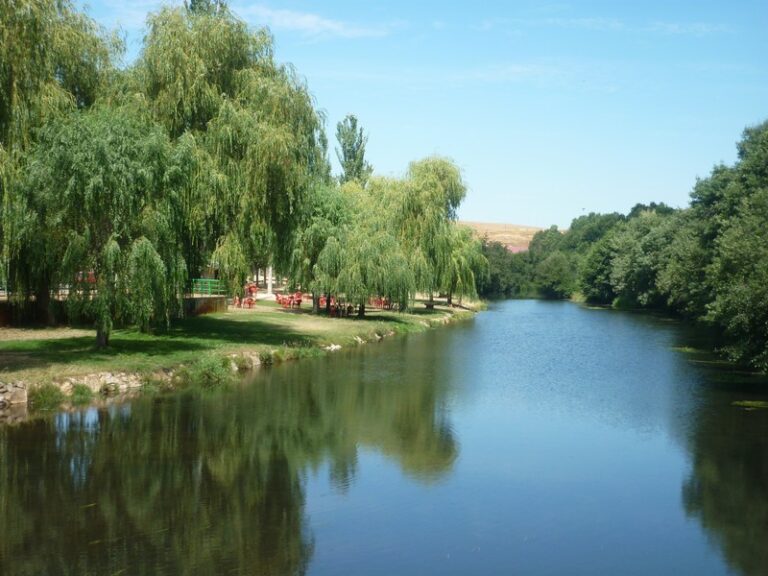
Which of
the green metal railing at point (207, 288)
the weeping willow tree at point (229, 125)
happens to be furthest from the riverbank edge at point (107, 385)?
the green metal railing at point (207, 288)

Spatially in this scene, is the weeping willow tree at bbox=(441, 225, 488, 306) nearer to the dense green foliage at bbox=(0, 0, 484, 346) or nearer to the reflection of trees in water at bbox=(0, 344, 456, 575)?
the dense green foliage at bbox=(0, 0, 484, 346)

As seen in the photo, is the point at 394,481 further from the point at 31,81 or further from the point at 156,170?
the point at 31,81

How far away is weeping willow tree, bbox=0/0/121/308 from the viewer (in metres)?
19.3

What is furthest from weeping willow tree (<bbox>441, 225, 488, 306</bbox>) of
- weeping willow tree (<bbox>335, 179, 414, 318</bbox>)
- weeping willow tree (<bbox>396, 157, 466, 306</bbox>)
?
weeping willow tree (<bbox>335, 179, 414, 318</bbox>)

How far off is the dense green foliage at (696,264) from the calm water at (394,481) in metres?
2.62

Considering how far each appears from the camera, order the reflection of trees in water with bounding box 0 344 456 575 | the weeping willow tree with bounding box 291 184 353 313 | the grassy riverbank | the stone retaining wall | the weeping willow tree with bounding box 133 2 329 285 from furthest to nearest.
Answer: the weeping willow tree with bounding box 291 184 353 313 → the weeping willow tree with bounding box 133 2 329 285 → the grassy riverbank → the stone retaining wall → the reflection of trees in water with bounding box 0 344 456 575

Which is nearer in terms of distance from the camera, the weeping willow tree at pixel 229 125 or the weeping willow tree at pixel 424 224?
the weeping willow tree at pixel 229 125

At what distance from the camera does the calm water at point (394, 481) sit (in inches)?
397

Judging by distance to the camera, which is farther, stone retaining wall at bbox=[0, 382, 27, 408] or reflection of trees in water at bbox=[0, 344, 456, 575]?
stone retaining wall at bbox=[0, 382, 27, 408]

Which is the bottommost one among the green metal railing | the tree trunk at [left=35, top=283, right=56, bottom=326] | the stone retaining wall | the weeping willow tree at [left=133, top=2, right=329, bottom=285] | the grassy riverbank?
the stone retaining wall

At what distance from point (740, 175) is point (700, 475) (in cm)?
2374

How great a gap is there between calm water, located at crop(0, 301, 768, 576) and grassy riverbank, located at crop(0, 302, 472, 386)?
1920 mm

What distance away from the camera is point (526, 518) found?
11.6 metres

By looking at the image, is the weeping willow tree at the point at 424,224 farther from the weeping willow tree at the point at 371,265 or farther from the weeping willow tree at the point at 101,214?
the weeping willow tree at the point at 101,214
